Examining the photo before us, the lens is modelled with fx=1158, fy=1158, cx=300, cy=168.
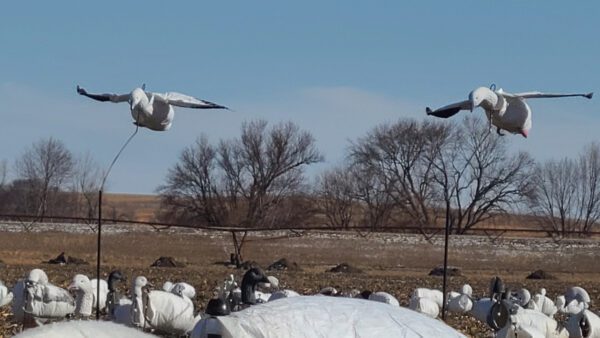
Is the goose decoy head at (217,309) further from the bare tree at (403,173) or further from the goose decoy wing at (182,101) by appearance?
the bare tree at (403,173)

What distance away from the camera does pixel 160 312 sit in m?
12.9

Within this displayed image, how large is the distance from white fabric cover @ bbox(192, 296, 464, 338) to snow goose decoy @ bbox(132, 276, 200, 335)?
27.2 feet

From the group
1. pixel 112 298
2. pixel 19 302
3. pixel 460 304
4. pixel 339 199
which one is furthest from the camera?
pixel 339 199

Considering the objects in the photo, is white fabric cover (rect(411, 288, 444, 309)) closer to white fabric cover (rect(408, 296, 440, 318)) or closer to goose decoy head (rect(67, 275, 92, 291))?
white fabric cover (rect(408, 296, 440, 318))

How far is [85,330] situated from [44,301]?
10533mm

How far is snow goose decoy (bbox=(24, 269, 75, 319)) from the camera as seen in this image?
13164mm

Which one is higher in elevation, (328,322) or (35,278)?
(328,322)

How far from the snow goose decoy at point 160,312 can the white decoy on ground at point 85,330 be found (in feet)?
31.2

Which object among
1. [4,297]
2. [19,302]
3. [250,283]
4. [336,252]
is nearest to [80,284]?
[19,302]

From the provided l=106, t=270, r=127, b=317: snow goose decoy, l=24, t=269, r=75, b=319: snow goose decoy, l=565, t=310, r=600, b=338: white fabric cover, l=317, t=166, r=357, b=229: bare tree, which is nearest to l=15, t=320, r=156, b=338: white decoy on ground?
l=106, t=270, r=127, b=317: snow goose decoy

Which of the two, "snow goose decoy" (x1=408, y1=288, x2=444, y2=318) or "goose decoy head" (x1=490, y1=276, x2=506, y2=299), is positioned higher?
"goose decoy head" (x1=490, y1=276, x2=506, y2=299)

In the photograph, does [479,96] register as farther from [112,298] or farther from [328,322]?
[112,298]

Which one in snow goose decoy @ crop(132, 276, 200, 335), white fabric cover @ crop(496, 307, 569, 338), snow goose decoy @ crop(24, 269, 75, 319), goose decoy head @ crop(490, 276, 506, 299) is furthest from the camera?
goose decoy head @ crop(490, 276, 506, 299)

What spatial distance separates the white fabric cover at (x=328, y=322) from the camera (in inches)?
168
